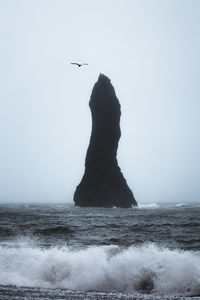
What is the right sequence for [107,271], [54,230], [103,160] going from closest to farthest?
[107,271]
[54,230]
[103,160]

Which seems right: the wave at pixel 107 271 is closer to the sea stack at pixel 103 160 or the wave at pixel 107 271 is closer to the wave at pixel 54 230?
the wave at pixel 54 230

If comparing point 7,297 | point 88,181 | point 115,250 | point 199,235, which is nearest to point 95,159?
point 88,181

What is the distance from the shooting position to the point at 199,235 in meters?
24.7

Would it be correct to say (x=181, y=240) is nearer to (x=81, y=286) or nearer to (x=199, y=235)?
(x=199, y=235)

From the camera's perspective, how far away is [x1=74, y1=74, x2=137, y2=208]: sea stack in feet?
288

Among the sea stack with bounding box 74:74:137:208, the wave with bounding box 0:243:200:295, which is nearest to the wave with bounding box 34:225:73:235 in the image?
the wave with bounding box 0:243:200:295

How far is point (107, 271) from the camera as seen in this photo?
541 inches

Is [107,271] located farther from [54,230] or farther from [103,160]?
[103,160]

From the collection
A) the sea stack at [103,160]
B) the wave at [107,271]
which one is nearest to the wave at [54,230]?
the wave at [107,271]

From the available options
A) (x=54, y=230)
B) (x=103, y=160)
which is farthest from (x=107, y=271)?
(x=103, y=160)

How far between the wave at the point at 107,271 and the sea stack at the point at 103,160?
7090cm

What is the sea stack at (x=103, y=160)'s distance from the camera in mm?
87875

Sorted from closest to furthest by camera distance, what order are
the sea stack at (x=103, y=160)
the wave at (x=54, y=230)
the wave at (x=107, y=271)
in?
the wave at (x=107, y=271), the wave at (x=54, y=230), the sea stack at (x=103, y=160)

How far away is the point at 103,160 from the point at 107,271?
7909cm
